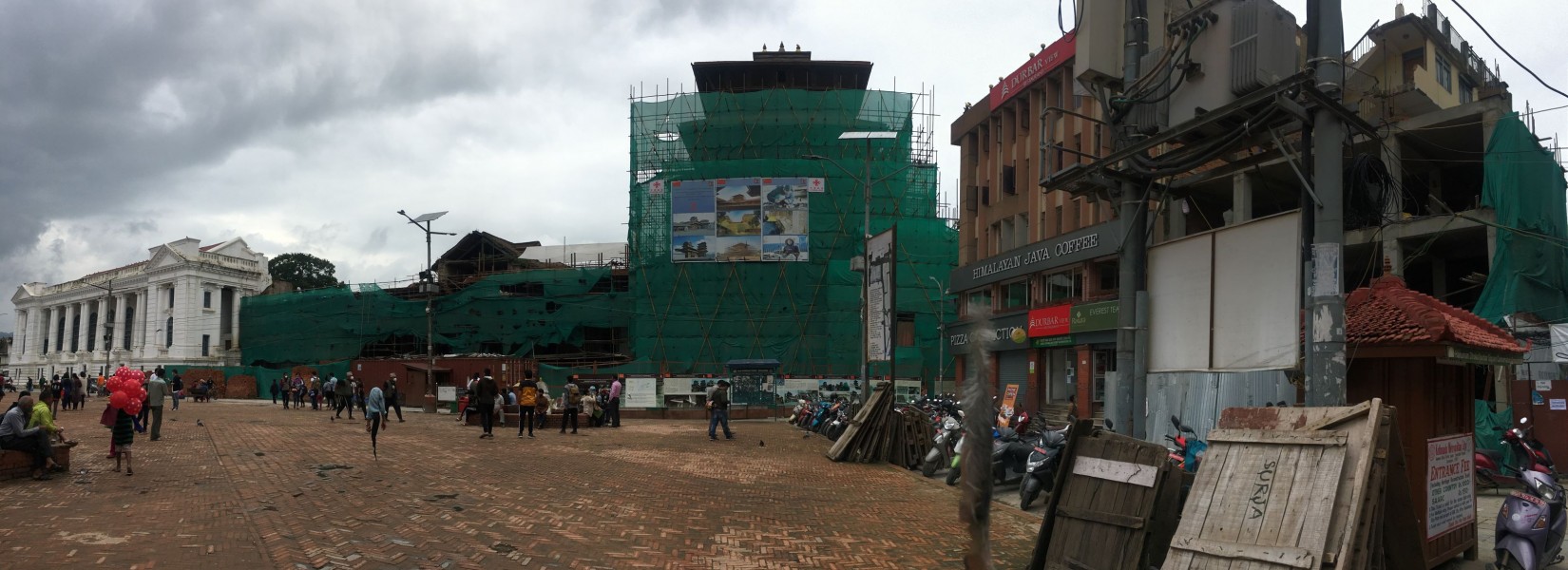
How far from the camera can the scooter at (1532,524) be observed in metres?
6.61

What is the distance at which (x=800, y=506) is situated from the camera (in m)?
11.1

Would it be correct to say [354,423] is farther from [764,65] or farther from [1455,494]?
[764,65]

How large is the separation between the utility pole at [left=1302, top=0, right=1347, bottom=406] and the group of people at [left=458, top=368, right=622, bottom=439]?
16558 millimetres

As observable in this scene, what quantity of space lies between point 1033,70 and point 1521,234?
1683 centimetres

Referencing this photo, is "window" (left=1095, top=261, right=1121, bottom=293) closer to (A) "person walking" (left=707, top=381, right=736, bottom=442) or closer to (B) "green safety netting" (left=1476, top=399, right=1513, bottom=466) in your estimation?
(A) "person walking" (left=707, top=381, right=736, bottom=442)

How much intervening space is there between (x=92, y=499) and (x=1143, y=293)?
11159 millimetres

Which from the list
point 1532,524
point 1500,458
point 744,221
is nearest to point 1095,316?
point 1500,458

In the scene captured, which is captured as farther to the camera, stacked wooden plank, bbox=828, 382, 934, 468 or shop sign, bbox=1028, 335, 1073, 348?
shop sign, bbox=1028, 335, 1073, 348

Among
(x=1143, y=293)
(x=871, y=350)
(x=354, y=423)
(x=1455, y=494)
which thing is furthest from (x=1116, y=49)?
(x=354, y=423)

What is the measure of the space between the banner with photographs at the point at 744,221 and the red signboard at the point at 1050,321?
1376 centimetres

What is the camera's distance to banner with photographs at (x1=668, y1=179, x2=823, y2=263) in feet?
146

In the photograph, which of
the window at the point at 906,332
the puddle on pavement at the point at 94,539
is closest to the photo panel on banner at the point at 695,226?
the window at the point at 906,332

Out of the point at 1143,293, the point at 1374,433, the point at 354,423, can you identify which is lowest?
the point at 354,423

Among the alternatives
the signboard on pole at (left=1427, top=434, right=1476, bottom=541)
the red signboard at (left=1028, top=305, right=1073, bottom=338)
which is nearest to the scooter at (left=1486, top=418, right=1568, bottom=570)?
the signboard on pole at (left=1427, top=434, right=1476, bottom=541)
